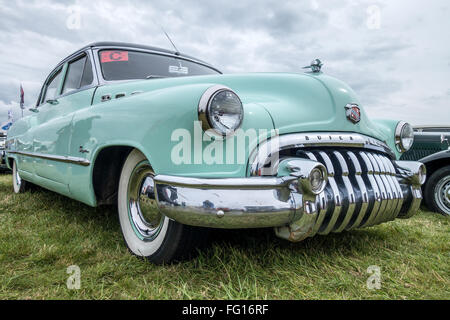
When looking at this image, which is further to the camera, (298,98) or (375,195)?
(298,98)

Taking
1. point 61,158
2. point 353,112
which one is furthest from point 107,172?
point 353,112

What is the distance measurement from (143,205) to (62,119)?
1381mm

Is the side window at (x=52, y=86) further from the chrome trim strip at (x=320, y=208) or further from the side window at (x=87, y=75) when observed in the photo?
the chrome trim strip at (x=320, y=208)

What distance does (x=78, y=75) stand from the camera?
316 centimetres

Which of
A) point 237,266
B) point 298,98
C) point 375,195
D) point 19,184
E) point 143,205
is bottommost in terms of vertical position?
point 19,184

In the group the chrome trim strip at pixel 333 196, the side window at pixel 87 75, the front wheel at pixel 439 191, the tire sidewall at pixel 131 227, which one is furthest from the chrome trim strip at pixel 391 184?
the side window at pixel 87 75

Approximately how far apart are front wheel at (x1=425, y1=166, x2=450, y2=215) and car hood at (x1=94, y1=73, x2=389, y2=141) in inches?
70.3

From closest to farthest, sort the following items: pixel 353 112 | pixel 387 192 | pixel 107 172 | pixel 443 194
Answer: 1. pixel 387 192
2. pixel 353 112
3. pixel 107 172
4. pixel 443 194

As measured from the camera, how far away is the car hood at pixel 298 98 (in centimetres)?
177

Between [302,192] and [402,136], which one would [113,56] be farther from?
[402,136]

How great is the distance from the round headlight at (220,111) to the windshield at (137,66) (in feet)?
4.39

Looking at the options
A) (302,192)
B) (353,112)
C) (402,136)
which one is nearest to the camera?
(302,192)

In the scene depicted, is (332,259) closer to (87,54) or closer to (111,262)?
(111,262)

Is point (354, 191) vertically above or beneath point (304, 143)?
beneath
